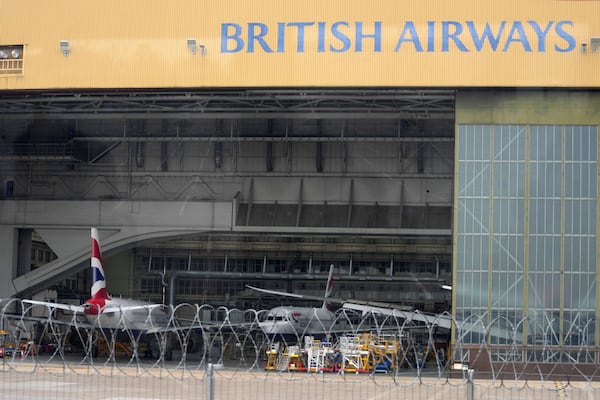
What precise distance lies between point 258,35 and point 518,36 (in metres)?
8.63

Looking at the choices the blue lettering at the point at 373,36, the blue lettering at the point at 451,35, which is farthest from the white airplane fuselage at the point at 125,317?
the blue lettering at the point at 451,35

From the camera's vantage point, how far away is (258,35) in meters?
31.7

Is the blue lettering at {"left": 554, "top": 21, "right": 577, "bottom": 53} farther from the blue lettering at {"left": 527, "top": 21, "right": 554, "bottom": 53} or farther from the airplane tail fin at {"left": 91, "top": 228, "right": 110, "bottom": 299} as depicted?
the airplane tail fin at {"left": 91, "top": 228, "right": 110, "bottom": 299}

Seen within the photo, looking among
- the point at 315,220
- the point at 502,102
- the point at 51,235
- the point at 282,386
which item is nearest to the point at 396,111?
the point at 502,102

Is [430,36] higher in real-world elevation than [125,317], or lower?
higher

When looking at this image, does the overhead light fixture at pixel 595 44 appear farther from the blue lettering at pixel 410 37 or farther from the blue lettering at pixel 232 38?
A: the blue lettering at pixel 232 38

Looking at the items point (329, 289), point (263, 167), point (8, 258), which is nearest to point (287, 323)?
point (263, 167)

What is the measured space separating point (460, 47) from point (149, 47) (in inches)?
414

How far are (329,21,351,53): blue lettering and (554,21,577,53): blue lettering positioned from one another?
6840 millimetres

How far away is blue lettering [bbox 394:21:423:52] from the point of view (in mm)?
31047

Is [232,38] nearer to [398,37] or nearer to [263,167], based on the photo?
[398,37]

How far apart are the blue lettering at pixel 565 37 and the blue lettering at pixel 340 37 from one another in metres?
6.84

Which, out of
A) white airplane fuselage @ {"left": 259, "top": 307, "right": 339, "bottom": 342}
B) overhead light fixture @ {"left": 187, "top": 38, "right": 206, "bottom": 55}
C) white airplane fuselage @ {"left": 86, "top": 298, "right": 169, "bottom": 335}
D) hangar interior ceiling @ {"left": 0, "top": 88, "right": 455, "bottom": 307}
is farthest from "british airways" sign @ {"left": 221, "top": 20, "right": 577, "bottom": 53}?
white airplane fuselage @ {"left": 259, "top": 307, "right": 339, "bottom": 342}

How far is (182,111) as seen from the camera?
39.1 meters
